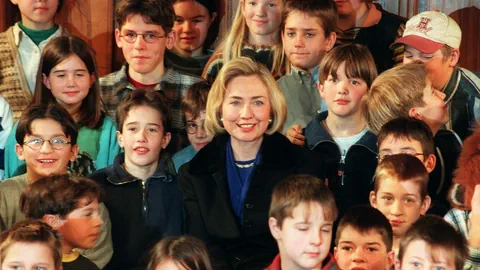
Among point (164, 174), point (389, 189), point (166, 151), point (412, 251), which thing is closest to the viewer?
point (412, 251)

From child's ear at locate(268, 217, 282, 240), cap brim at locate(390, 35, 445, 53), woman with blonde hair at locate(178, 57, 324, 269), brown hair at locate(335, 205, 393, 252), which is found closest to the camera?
child's ear at locate(268, 217, 282, 240)

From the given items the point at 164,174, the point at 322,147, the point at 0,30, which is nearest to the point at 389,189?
the point at 322,147

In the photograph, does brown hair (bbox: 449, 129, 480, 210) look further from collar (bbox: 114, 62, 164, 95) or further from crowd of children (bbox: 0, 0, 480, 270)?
collar (bbox: 114, 62, 164, 95)

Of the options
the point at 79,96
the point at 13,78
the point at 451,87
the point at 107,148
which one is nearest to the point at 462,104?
the point at 451,87

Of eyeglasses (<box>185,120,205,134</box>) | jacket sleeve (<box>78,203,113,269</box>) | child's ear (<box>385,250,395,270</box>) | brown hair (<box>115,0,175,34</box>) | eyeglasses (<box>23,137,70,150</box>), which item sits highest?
brown hair (<box>115,0,175,34</box>)

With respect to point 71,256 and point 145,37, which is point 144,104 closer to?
point 145,37

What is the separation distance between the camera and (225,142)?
5.53m

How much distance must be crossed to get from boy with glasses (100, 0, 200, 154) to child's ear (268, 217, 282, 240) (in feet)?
4.33

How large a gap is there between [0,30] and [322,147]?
2092 millimetres

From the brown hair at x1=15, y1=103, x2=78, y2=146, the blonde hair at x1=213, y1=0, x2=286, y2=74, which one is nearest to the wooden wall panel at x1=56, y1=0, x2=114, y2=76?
the blonde hair at x1=213, y1=0, x2=286, y2=74

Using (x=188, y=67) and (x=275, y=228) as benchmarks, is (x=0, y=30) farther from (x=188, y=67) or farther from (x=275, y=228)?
(x=275, y=228)

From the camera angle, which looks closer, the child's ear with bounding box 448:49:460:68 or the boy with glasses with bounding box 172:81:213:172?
the boy with glasses with bounding box 172:81:213:172

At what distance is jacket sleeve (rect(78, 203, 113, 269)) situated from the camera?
17.5 ft

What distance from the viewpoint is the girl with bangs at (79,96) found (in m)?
5.89
